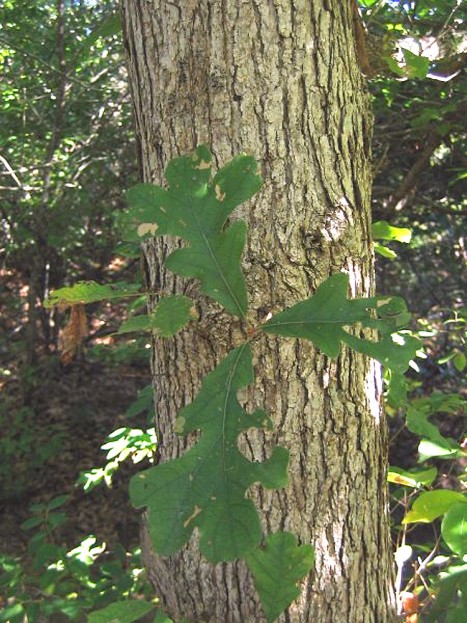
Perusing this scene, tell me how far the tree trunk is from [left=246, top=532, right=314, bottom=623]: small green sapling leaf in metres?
0.05

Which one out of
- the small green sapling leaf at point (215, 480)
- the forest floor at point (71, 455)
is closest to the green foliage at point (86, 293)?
the small green sapling leaf at point (215, 480)

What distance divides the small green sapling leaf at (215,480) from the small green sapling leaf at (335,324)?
101mm

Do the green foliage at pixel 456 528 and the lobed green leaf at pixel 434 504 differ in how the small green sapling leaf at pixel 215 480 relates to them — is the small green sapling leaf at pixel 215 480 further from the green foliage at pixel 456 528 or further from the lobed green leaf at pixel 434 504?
the lobed green leaf at pixel 434 504

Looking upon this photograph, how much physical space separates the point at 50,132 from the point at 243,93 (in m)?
3.90

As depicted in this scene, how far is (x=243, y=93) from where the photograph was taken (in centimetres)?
124

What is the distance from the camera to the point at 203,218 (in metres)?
1.20

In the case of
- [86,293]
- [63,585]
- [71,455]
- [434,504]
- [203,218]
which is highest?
[203,218]

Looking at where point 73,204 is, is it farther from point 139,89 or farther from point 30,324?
point 139,89

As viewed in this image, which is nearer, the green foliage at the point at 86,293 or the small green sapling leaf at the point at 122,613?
the green foliage at the point at 86,293

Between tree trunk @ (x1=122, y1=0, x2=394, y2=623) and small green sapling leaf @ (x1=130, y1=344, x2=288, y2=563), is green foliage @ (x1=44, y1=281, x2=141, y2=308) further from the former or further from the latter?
small green sapling leaf @ (x1=130, y1=344, x2=288, y2=563)

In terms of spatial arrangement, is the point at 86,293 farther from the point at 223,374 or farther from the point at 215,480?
the point at 215,480

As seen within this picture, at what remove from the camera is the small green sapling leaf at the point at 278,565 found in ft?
4.07

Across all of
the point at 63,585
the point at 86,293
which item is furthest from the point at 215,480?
the point at 63,585

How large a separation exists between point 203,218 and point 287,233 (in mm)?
172
